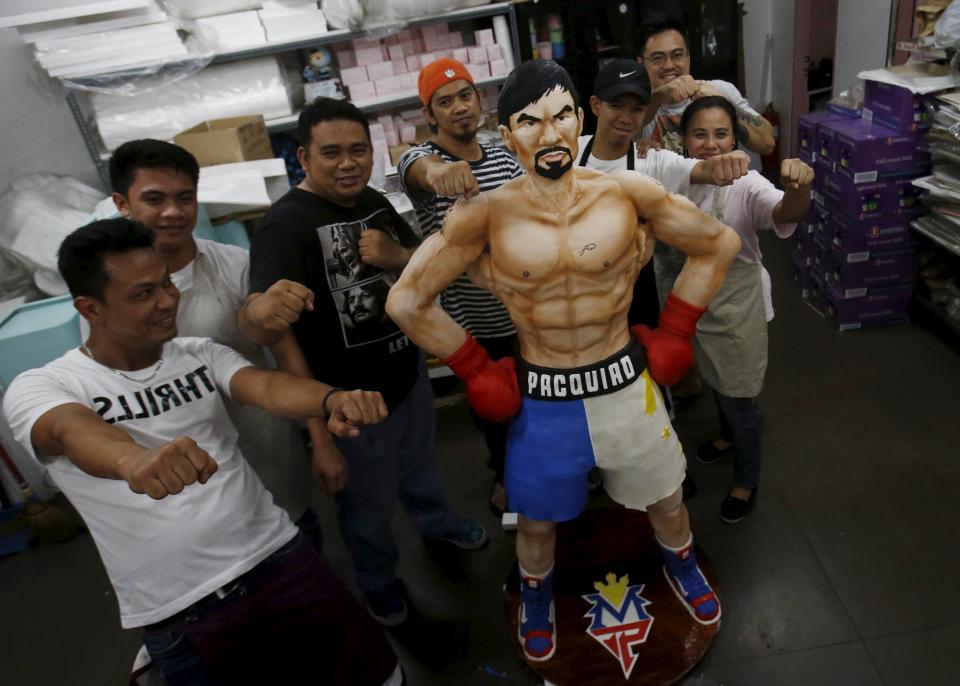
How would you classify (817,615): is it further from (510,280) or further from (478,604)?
(510,280)

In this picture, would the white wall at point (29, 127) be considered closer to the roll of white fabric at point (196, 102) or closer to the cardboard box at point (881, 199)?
the roll of white fabric at point (196, 102)

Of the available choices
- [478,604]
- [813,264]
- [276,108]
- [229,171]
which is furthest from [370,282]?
[813,264]

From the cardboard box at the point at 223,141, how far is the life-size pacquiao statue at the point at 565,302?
2145 mm

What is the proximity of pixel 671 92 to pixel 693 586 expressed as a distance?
5.22ft

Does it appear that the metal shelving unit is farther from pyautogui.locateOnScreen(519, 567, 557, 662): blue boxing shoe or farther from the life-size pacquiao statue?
pyautogui.locateOnScreen(519, 567, 557, 662): blue boxing shoe

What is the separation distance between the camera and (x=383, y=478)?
217 centimetres

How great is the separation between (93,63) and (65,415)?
294cm

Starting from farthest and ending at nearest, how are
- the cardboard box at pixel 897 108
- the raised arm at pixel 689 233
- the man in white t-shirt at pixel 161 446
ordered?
the cardboard box at pixel 897 108 < the raised arm at pixel 689 233 < the man in white t-shirt at pixel 161 446

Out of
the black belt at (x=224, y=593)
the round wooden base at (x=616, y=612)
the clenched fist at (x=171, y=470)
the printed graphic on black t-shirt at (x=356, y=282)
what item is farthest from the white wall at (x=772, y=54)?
the clenched fist at (x=171, y=470)

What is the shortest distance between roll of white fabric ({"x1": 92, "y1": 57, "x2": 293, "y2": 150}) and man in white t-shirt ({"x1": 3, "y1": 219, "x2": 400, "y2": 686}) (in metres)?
2.43

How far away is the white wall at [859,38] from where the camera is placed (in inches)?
166

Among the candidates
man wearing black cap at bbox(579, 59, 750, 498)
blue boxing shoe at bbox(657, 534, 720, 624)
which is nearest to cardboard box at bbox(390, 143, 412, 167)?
man wearing black cap at bbox(579, 59, 750, 498)

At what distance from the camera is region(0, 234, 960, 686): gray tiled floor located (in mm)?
2107

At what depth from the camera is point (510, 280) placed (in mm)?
1662
